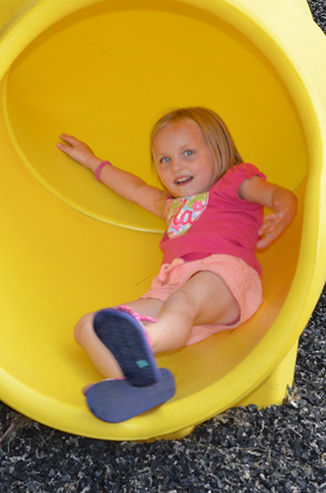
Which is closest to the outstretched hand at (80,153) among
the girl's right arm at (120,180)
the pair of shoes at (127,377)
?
the girl's right arm at (120,180)

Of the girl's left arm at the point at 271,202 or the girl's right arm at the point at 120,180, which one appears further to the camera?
the girl's right arm at the point at 120,180

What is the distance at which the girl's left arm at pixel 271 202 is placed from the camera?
1369 millimetres

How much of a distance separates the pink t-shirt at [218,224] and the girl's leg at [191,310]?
15 cm

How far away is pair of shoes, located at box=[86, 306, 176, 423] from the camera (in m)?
1.11

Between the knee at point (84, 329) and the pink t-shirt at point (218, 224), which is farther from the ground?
the pink t-shirt at point (218, 224)

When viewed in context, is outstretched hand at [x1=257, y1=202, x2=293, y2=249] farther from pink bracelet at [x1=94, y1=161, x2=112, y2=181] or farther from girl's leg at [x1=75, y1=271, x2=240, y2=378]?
pink bracelet at [x1=94, y1=161, x2=112, y2=181]

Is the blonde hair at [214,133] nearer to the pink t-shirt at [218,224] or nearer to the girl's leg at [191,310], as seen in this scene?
the pink t-shirt at [218,224]

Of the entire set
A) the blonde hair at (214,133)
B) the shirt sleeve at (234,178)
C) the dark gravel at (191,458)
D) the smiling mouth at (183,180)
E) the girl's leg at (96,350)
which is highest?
the blonde hair at (214,133)

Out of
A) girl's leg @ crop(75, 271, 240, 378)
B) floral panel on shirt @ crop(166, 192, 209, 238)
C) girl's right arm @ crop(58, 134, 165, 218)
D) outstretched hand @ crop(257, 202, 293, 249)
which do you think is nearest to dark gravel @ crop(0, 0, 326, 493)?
girl's leg @ crop(75, 271, 240, 378)

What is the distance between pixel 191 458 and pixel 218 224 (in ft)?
2.14

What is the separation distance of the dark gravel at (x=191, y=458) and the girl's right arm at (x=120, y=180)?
79 cm

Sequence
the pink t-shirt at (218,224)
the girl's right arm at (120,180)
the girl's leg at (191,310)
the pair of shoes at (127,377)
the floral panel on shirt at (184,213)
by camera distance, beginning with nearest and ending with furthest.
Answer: the pair of shoes at (127,377)
the girl's leg at (191,310)
the pink t-shirt at (218,224)
the floral panel on shirt at (184,213)
the girl's right arm at (120,180)

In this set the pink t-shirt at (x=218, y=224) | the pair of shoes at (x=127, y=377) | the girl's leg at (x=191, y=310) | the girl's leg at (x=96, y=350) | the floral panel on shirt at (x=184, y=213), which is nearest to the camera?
the pair of shoes at (x=127, y=377)

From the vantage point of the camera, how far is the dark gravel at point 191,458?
1190 millimetres
